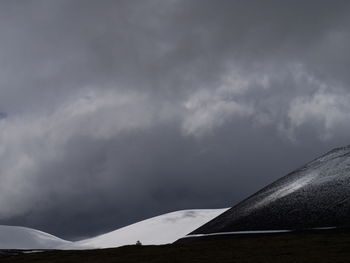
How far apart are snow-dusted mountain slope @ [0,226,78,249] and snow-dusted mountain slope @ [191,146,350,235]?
93.3 meters

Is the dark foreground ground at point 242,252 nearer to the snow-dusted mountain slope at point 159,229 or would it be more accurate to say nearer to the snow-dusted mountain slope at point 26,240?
the snow-dusted mountain slope at point 159,229

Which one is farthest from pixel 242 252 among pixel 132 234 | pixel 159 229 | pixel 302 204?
pixel 132 234

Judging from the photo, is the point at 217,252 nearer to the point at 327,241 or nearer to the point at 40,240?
the point at 327,241

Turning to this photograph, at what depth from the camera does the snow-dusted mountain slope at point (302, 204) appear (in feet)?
104

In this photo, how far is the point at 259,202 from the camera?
3744 centimetres

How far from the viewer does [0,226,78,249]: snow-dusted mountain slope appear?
403 ft

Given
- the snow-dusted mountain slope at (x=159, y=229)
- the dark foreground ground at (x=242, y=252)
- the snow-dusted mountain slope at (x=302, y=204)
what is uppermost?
the snow-dusted mountain slope at (x=159, y=229)

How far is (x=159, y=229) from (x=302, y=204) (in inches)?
3556

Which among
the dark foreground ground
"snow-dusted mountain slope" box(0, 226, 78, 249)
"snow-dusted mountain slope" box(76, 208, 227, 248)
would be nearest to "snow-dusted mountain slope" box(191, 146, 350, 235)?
the dark foreground ground

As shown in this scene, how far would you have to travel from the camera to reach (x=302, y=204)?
33.5 meters

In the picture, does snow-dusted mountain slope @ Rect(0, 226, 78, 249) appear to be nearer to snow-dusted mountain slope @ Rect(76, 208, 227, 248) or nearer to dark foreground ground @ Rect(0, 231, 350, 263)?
snow-dusted mountain slope @ Rect(76, 208, 227, 248)

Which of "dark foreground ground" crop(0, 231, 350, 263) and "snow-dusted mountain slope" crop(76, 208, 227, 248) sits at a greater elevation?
"snow-dusted mountain slope" crop(76, 208, 227, 248)

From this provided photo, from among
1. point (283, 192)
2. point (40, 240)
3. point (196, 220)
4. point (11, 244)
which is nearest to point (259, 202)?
point (283, 192)

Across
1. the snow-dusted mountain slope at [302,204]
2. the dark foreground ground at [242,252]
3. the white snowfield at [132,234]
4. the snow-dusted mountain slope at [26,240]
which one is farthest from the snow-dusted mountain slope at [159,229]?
the dark foreground ground at [242,252]
